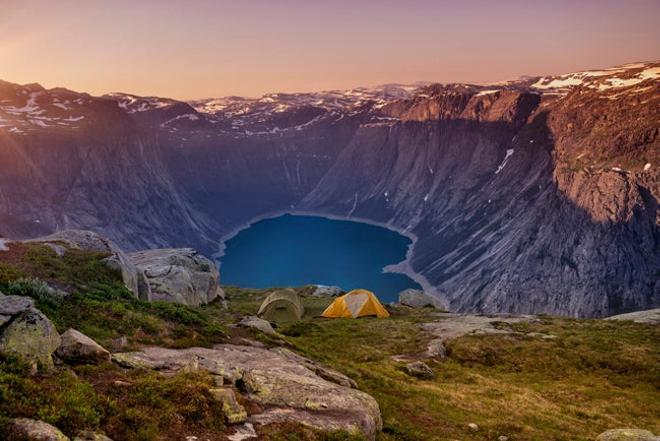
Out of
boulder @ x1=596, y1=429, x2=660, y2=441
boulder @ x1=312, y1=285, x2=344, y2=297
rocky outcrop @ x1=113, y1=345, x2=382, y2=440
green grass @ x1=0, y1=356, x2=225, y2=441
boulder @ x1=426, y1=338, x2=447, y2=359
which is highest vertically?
green grass @ x1=0, y1=356, x2=225, y2=441

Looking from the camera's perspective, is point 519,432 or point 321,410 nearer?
point 321,410

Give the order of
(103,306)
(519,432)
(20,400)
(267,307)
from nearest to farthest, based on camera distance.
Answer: (20,400)
(519,432)
(103,306)
(267,307)

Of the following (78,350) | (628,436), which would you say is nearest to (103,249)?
(78,350)

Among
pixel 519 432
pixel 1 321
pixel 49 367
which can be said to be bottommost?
pixel 519 432

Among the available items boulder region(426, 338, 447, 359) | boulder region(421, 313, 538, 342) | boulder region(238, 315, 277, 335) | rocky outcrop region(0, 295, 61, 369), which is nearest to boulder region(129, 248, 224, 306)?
boulder region(238, 315, 277, 335)

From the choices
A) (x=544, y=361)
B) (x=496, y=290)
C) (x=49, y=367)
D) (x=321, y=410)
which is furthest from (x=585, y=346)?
(x=496, y=290)

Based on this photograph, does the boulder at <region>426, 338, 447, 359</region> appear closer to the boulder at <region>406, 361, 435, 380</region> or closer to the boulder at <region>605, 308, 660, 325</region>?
the boulder at <region>406, 361, 435, 380</region>

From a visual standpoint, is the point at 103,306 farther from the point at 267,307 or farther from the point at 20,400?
the point at 267,307
